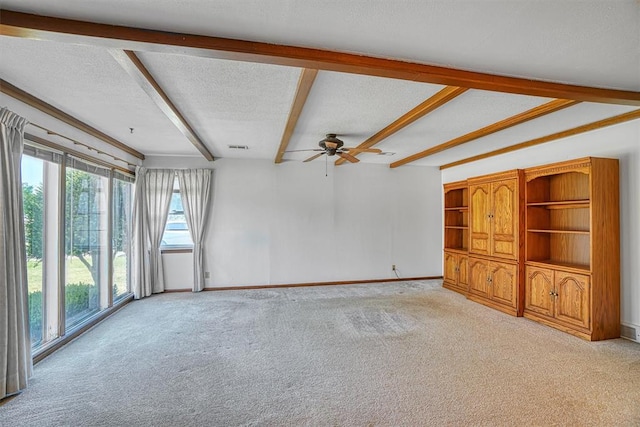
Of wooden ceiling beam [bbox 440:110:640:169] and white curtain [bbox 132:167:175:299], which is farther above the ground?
wooden ceiling beam [bbox 440:110:640:169]

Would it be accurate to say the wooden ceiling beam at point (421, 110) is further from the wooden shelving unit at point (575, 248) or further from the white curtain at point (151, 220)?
the white curtain at point (151, 220)

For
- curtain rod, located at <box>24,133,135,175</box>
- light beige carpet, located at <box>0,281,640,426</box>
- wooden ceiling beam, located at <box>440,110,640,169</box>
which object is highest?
wooden ceiling beam, located at <box>440,110,640,169</box>

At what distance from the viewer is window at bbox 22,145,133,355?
9.07 ft

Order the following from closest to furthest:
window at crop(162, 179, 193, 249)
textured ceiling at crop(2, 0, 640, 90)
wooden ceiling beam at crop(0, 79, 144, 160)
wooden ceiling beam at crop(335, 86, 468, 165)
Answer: textured ceiling at crop(2, 0, 640, 90) → wooden ceiling beam at crop(0, 79, 144, 160) → wooden ceiling beam at crop(335, 86, 468, 165) → window at crop(162, 179, 193, 249)

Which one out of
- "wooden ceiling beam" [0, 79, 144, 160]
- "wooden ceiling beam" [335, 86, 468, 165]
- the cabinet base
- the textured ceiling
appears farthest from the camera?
the cabinet base

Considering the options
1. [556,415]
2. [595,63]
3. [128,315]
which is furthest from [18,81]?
[556,415]

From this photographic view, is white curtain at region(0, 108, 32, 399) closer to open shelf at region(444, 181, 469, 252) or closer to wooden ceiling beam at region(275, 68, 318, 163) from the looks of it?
wooden ceiling beam at region(275, 68, 318, 163)

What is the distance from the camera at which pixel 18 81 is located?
7.51 ft

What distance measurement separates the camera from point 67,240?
3.18 metres

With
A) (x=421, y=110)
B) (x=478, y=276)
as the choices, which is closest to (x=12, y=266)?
(x=421, y=110)

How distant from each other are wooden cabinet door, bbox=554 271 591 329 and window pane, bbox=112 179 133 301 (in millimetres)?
5918

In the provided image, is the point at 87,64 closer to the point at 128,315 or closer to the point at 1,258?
the point at 1,258

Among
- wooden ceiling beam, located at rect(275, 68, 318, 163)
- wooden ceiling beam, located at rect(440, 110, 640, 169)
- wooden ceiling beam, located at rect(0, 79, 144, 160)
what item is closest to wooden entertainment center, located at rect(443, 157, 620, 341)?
wooden ceiling beam, located at rect(440, 110, 640, 169)

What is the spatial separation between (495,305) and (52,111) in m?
5.83
